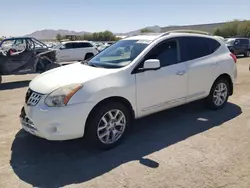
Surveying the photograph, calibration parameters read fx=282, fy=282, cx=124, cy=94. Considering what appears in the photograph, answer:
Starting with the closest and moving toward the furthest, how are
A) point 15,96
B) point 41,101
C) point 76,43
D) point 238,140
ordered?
point 41,101 → point 238,140 → point 15,96 → point 76,43

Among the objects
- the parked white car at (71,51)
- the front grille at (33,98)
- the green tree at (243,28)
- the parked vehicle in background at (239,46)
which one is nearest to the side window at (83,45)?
the parked white car at (71,51)

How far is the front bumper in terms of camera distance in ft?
12.3

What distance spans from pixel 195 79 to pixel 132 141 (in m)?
1.80

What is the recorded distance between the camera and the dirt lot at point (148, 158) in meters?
3.33

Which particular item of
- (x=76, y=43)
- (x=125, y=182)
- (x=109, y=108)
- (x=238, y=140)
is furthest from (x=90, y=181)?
(x=76, y=43)

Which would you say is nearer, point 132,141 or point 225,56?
point 132,141

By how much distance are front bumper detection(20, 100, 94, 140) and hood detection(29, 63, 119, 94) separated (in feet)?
1.05

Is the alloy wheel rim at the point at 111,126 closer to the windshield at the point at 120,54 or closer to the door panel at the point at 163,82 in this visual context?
the door panel at the point at 163,82

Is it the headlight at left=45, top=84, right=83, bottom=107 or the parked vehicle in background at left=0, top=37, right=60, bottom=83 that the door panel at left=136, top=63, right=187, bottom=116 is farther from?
the parked vehicle in background at left=0, top=37, right=60, bottom=83

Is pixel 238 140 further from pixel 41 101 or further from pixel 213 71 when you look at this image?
pixel 41 101

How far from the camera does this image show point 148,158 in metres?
3.87

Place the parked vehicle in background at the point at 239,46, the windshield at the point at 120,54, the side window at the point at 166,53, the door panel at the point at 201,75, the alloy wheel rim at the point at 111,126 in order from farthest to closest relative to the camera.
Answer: the parked vehicle in background at the point at 239,46 < the door panel at the point at 201,75 < the side window at the point at 166,53 < the windshield at the point at 120,54 < the alloy wheel rim at the point at 111,126

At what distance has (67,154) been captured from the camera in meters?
4.08

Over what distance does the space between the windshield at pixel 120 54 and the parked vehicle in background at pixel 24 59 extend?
6676 millimetres
